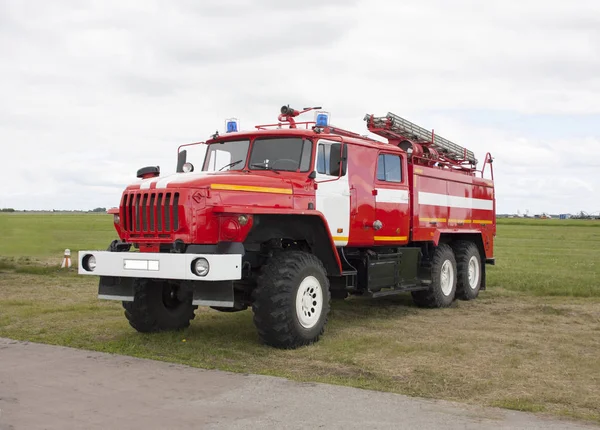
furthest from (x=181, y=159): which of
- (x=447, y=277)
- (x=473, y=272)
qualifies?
Answer: (x=473, y=272)

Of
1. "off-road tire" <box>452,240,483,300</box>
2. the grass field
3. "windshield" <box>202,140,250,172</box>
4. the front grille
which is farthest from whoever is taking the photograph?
"off-road tire" <box>452,240,483,300</box>

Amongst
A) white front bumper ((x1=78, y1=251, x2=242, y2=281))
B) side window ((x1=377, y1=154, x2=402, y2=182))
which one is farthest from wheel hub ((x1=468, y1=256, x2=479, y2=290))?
white front bumper ((x1=78, y1=251, x2=242, y2=281))

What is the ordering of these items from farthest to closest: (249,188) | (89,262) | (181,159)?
1. (181,159)
2. (89,262)
3. (249,188)

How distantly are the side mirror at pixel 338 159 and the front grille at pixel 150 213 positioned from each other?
254cm

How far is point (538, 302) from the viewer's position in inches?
536

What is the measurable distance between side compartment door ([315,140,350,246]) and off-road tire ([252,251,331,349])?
1.22 m

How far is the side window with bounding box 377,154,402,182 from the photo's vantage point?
1143 cm

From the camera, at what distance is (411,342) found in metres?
9.34

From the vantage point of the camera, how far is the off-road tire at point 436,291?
1307cm

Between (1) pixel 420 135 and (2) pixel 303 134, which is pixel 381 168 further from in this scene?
(1) pixel 420 135

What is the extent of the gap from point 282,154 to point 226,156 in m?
0.97

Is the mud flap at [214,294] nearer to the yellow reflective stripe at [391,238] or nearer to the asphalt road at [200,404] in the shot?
the asphalt road at [200,404]

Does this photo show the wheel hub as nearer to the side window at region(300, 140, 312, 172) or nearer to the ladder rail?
the ladder rail

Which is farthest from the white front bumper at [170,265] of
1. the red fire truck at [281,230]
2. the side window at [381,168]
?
the side window at [381,168]
